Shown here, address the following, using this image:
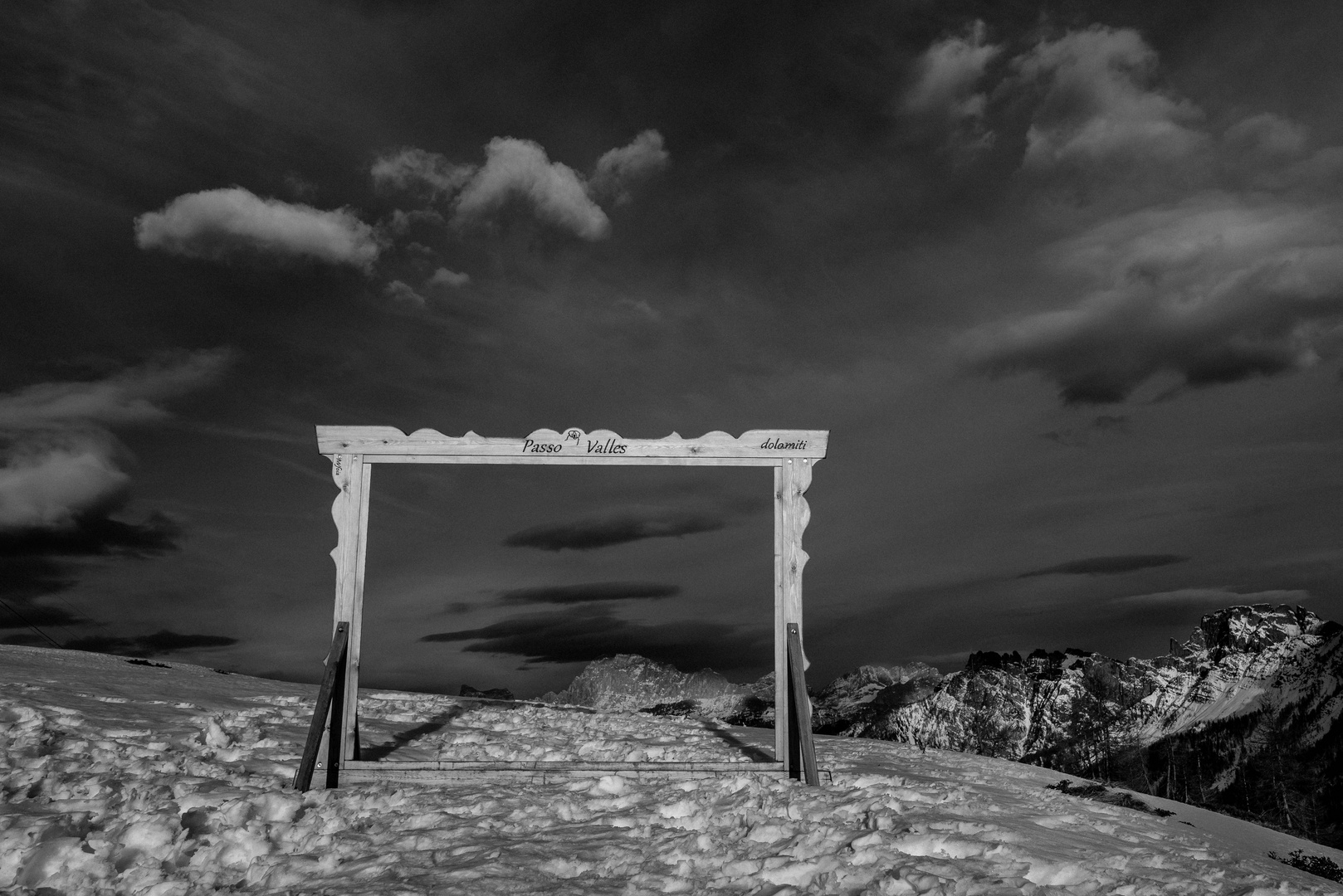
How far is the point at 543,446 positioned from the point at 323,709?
396 cm

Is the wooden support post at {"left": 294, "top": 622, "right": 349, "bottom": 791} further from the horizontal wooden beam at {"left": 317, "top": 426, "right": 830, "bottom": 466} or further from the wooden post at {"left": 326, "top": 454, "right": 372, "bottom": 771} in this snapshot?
the horizontal wooden beam at {"left": 317, "top": 426, "right": 830, "bottom": 466}

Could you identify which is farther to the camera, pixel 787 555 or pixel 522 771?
pixel 787 555

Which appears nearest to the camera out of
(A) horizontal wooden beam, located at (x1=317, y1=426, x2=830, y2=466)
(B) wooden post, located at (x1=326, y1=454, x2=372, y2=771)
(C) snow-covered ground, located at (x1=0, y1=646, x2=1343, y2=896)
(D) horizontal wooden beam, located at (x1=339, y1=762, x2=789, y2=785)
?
(C) snow-covered ground, located at (x1=0, y1=646, x2=1343, y2=896)

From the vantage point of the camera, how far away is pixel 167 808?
742cm

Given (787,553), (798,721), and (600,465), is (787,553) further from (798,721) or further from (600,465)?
(600,465)

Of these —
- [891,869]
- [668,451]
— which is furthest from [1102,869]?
[668,451]

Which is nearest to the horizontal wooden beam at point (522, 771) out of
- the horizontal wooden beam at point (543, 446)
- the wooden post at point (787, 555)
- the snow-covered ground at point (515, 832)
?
the snow-covered ground at point (515, 832)

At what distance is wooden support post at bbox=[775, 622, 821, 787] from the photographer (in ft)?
33.8

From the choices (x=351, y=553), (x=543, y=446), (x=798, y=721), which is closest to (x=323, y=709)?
(x=351, y=553)

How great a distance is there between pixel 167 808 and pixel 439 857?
2.40 meters

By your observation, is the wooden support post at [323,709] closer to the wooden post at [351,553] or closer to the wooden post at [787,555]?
the wooden post at [351,553]

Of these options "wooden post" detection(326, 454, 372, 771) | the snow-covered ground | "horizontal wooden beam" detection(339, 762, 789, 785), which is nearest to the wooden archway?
"wooden post" detection(326, 454, 372, 771)

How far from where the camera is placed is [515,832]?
7758 mm

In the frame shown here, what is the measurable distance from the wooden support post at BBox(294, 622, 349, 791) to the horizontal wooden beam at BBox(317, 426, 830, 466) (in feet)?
7.40
